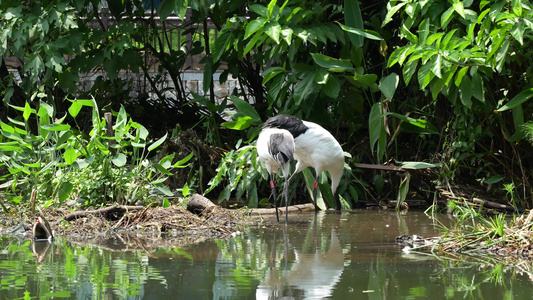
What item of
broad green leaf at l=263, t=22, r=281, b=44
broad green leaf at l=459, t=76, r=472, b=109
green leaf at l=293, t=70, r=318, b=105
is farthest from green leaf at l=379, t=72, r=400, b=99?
broad green leaf at l=263, t=22, r=281, b=44

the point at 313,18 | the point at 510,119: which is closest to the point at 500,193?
the point at 510,119

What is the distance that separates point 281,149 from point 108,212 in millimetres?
1522

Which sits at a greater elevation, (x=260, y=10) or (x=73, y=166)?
(x=260, y=10)

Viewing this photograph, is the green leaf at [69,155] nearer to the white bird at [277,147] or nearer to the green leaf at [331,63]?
the white bird at [277,147]

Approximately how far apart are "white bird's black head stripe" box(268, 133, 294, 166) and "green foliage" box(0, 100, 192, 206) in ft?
2.61

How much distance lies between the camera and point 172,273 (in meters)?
4.20

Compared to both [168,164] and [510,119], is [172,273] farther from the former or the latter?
[510,119]

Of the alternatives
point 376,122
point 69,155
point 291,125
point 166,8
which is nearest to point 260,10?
point 291,125

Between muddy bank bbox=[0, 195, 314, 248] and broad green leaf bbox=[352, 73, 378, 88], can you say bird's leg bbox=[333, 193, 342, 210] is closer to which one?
broad green leaf bbox=[352, 73, 378, 88]

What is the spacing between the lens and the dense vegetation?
655 cm

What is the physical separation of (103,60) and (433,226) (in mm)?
4338

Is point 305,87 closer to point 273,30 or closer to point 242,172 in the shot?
point 273,30

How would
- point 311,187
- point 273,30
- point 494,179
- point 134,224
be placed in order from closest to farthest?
point 134,224 < point 273,30 < point 494,179 < point 311,187

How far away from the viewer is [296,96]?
7641 millimetres
